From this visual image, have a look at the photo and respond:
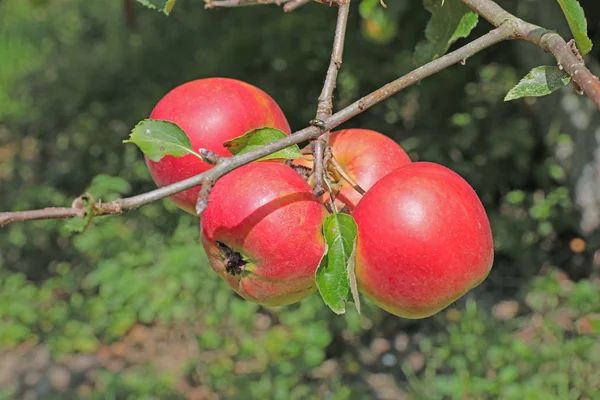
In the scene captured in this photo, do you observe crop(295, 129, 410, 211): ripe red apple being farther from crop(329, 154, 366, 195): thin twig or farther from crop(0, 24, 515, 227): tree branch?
crop(0, 24, 515, 227): tree branch

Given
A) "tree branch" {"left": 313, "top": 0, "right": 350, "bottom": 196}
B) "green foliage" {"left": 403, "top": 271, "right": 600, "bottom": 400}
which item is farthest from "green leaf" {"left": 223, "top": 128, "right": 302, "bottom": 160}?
"green foliage" {"left": 403, "top": 271, "right": 600, "bottom": 400}

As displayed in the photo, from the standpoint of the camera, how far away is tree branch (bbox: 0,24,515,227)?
0.57 m

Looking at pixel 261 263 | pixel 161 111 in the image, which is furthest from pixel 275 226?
pixel 161 111

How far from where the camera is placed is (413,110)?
296 centimetres

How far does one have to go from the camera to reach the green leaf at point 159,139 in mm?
728

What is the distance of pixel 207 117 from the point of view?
86 cm

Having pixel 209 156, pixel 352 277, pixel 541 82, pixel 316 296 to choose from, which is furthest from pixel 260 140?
pixel 316 296

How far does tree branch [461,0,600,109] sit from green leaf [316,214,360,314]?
249mm

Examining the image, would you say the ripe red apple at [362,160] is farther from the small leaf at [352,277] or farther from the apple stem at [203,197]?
the apple stem at [203,197]

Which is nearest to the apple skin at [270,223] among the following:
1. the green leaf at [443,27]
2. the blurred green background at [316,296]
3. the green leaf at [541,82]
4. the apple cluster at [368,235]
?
the apple cluster at [368,235]

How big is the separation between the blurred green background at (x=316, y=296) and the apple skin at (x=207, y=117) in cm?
117

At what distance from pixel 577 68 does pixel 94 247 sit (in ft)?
8.08

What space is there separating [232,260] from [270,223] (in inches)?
3.1

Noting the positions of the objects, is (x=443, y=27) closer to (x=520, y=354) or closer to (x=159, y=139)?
(x=159, y=139)
